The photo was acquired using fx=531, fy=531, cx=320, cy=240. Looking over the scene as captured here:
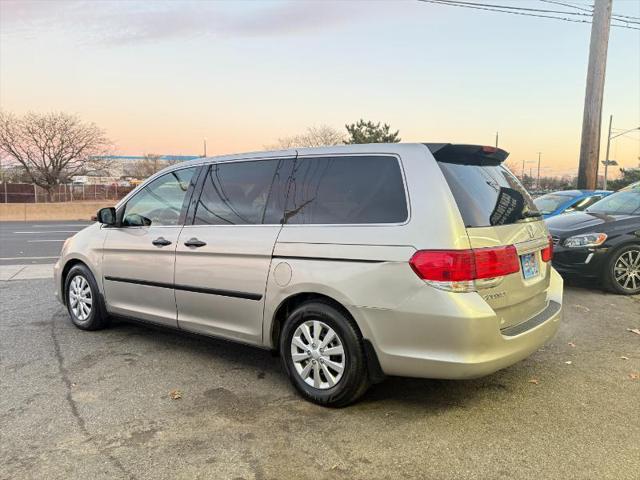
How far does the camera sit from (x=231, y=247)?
4.08 meters

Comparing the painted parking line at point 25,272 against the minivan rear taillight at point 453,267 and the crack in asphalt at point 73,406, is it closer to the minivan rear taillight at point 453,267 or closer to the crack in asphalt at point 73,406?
the crack in asphalt at point 73,406

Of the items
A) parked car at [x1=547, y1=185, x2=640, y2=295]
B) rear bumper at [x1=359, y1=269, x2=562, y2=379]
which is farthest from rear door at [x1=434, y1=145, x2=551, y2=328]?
parked car at [x1=547, y1=185, x2=640, y2=295]

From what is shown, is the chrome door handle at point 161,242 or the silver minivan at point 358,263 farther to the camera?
the chrome door handle at point 161,242

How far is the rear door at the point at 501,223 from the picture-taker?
3.32m

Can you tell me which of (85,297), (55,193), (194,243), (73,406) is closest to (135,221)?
(194,243)

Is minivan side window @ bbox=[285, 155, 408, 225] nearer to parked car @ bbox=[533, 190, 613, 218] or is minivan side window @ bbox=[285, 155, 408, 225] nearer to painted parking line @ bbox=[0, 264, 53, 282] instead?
painted parking line @ bbox=[0, 264, 53, 282]

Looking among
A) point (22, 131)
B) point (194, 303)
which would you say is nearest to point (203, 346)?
point (194, 303)

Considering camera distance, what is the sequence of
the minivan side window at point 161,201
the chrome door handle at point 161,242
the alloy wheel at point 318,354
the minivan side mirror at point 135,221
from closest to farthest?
the alloy wheel at point 318,354 → the chrome door handle at point 161,242 → the minivan side window at point 161,201 → the minivan side mirror at point 135,221

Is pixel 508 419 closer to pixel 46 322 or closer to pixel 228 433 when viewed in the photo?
pixel 228 433

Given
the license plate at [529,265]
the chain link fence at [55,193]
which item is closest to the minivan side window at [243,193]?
the license plate at [529,265]

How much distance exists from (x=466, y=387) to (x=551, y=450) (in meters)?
0.97

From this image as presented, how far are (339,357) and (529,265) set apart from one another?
1.47m

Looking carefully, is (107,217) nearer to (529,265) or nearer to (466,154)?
(466,154)

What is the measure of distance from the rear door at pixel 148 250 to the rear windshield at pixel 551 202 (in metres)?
8.17
